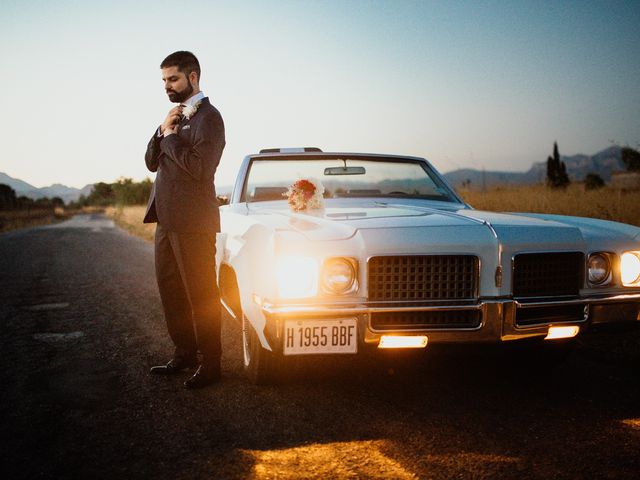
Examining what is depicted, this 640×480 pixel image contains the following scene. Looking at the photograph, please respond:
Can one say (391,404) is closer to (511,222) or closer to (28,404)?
(511,222)

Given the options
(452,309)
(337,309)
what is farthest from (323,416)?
(452,309)

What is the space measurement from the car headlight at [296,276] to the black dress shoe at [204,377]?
1068 millimetres

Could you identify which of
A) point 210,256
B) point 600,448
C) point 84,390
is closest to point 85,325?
point 84,390

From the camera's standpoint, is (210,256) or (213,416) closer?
(213,416)

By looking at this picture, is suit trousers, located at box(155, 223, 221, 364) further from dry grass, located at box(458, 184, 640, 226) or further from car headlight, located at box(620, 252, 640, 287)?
dry grass, located at box(458, 184, 640, 226)

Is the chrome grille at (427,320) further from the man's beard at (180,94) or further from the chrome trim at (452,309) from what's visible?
the man's beard at (180,94)

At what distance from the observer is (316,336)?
8.76 ft

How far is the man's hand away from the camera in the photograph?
3289mm

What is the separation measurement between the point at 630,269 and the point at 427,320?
1289 millimetres

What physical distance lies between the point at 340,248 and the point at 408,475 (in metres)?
1.07

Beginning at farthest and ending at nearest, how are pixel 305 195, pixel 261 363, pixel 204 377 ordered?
pixel 305 195, pixel 204 377, pixel 261 363

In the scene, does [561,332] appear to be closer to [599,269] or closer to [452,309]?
[599,269]

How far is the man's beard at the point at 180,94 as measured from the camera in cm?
341

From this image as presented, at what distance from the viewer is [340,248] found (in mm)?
2719
